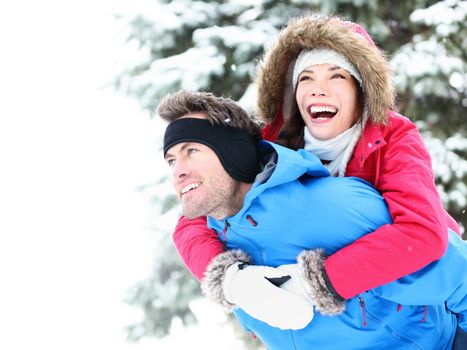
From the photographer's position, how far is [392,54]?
155 inches

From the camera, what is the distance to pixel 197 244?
2.17 m

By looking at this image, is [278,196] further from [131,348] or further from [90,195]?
[90,195]

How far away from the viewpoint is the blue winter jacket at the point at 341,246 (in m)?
1.71

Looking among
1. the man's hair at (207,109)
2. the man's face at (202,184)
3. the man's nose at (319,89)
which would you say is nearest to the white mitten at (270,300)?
the man's face at (202,184)

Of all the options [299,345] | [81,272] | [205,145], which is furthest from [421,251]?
[81,272]

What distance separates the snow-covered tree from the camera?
149 inches

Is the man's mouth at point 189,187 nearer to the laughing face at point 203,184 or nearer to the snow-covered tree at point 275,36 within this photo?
the laughing face at point 203,184

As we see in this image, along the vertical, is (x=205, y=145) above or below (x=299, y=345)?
above

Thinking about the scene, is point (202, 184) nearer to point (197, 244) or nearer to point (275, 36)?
point (197, 244)

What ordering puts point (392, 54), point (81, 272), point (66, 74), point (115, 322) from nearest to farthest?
1. point (392, 54)
2. point (115, 322)
3. point (81, 272)
4. point (66, 74)

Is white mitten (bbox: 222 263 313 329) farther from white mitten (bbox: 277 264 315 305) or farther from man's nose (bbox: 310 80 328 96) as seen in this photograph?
man's nose (bbox: 310 80 328 96)

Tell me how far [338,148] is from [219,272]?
60 centimetres

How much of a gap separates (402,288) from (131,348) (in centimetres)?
425

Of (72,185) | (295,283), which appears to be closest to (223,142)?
(295,283)
